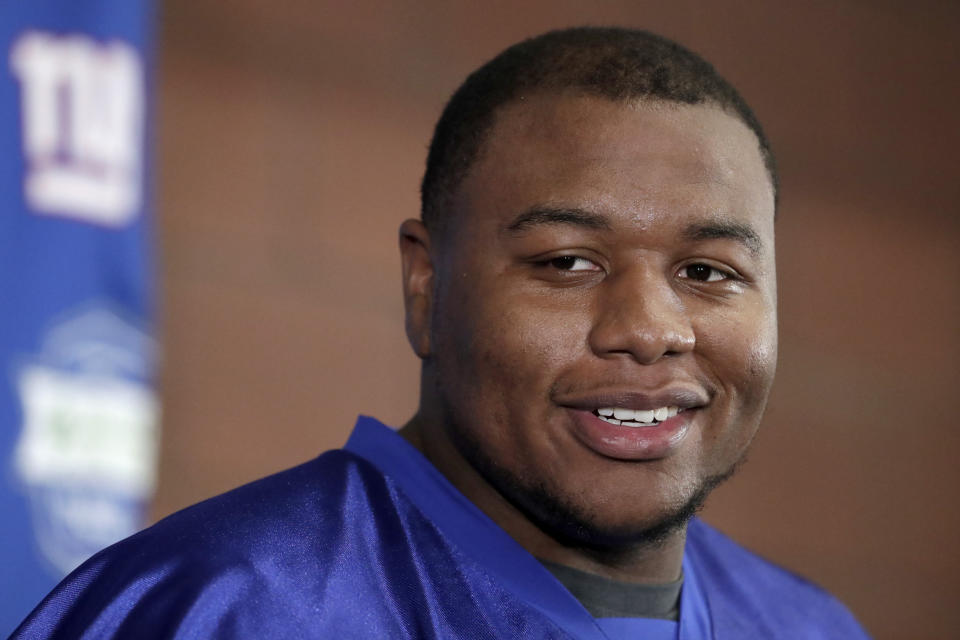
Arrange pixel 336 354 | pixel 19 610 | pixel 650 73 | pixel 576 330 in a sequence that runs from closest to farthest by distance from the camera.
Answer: pixel 576 330
pixel 650 73
pixel 19 610
pixel 336 354

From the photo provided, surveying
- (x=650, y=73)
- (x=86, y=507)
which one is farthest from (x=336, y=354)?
(x=650, y=73)

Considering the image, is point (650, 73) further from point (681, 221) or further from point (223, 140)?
point (223, 140)

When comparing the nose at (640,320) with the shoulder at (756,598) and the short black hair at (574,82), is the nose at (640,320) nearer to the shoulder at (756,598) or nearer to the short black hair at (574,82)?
the short black hair at (574,82)

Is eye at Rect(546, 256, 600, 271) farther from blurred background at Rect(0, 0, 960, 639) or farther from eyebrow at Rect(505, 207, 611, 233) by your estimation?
blurred background at Rect(0, 0, 960, 639)

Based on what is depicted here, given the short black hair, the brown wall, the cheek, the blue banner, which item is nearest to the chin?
the cheek

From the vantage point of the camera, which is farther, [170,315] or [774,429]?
[774,429]

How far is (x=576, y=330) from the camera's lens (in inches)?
59.0

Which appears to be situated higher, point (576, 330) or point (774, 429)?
point (576, 330)

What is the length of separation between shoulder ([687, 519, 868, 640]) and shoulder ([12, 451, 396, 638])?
0.60 metres

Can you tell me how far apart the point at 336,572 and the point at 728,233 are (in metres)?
0.59

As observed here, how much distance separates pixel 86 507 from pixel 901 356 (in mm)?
2972

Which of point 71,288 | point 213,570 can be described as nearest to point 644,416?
point 213,570

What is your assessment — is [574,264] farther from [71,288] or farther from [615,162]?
[71,288]

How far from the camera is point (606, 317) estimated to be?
4.89ft
